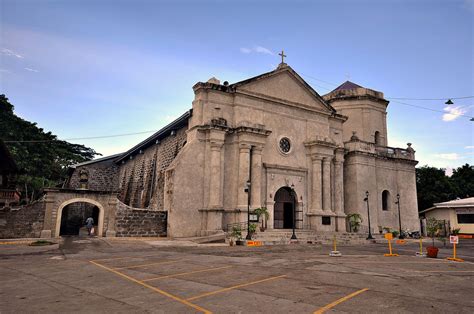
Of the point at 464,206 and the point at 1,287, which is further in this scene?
the point at 464,206

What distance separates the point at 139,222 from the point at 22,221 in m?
6.74

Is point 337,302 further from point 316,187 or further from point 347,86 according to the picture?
point 347,86

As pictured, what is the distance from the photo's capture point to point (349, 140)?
1265 inches

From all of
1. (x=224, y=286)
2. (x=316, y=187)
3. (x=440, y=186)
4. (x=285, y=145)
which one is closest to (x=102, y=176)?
(x=285, y=145)

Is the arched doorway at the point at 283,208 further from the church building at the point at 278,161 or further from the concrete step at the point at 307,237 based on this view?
the concrete step at the point at 307,237

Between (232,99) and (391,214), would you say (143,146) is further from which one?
(391,214)

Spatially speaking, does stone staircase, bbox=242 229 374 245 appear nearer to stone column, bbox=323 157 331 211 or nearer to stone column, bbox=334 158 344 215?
stone column, bbox=323 157 331 211

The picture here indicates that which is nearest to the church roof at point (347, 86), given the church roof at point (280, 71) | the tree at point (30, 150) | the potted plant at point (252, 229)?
the church roof at point (280, 71)

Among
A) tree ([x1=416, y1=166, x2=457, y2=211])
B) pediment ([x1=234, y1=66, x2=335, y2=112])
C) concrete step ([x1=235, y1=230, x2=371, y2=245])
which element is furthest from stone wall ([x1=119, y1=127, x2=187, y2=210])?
tree ([x1=416, y1=166, x2=457, y2=211])

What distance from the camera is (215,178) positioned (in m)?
24.2

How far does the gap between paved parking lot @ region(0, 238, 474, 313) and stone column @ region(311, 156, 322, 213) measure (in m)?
14.8

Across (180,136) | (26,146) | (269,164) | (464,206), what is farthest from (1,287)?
(26,146)

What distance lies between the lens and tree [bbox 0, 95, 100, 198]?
42.9 metres

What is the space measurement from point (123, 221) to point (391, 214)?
23272mm
